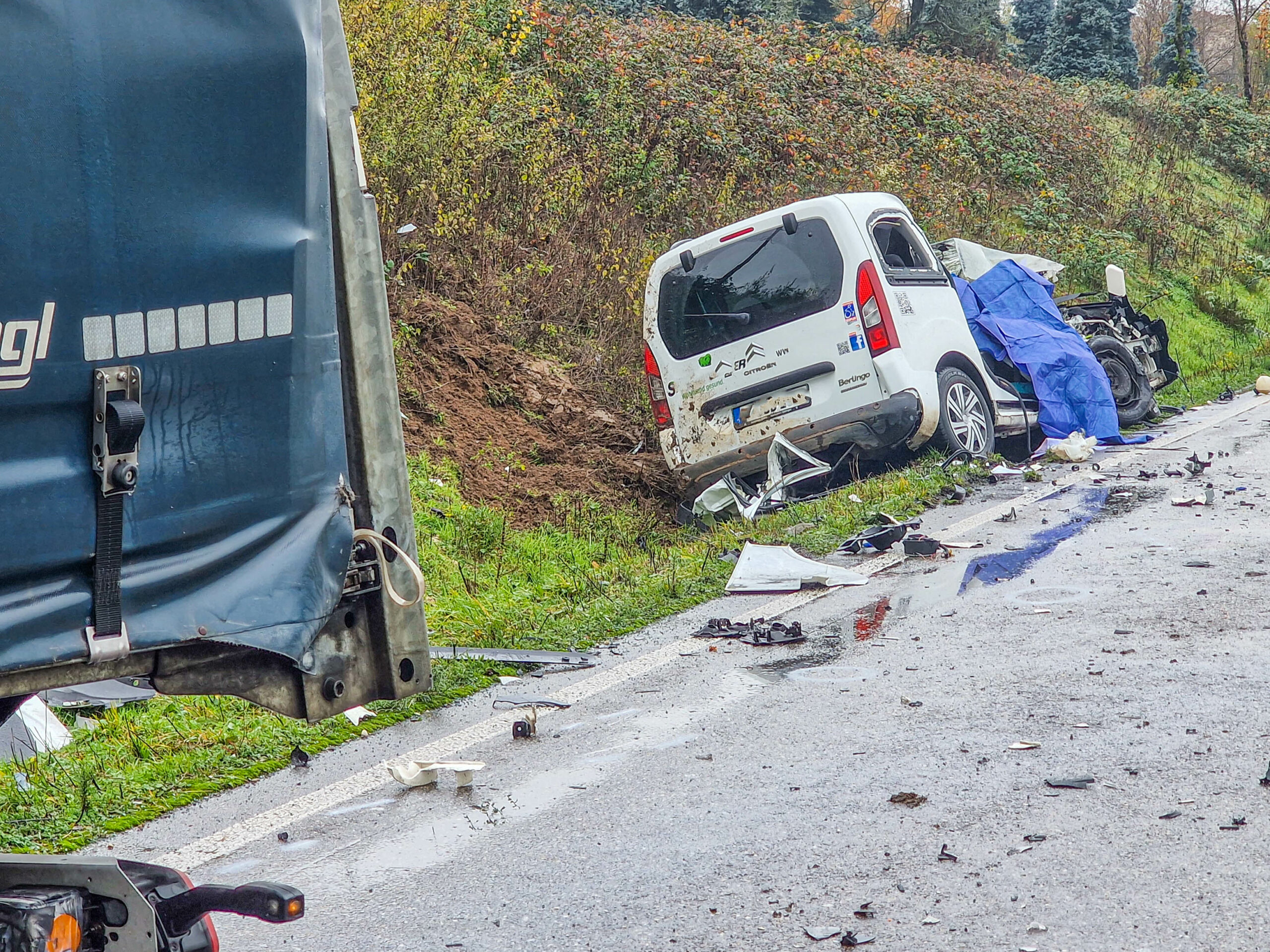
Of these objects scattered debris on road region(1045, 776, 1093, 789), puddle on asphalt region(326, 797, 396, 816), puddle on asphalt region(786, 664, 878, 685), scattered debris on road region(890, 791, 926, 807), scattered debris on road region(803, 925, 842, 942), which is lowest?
scattered debris on road region(1045, 776, 1093, 789)

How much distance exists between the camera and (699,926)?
3.42 metres

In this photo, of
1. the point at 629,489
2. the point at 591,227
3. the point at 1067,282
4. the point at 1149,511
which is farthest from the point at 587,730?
the point at 1067,282

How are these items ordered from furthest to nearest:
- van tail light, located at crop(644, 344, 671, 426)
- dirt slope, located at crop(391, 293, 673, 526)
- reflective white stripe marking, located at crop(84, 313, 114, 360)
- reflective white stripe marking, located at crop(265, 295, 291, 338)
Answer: dirt slope, located at crop(391, 293, 673, 526), van tail light, located at crop(644, 344, 671, 426), reflective white stripe marking, located at crop(265, 295, 291, 338), reflective white stripe marking, located at crop(84, 313, 114, 360)

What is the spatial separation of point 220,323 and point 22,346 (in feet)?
1.28

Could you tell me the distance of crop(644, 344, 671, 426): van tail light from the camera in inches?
418

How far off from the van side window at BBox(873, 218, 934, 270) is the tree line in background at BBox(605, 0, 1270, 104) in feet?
66.7

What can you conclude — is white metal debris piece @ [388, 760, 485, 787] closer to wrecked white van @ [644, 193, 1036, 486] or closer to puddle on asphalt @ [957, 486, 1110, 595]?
puddle on asphalt @ [957, 486, 1110, 595]

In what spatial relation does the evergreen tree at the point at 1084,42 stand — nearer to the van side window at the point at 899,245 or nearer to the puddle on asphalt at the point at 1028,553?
the van side window at the point at 899,245

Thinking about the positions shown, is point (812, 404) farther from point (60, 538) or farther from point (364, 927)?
point (60, 538)

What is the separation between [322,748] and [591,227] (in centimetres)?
1119

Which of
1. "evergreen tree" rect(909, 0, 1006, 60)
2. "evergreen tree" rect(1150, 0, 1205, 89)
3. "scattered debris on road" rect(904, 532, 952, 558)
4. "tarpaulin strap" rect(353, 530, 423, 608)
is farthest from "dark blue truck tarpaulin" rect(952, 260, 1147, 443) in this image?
"evergreen tree" rect(1150, 0, 1205, 89)

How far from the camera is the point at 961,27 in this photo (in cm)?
3944

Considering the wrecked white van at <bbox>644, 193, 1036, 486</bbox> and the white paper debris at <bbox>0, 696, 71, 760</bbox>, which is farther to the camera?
the wrecked white van at <bbox>644, 193, 1036, 486</bbox>

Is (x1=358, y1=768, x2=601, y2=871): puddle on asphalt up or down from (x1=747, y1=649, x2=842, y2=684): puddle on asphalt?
up
